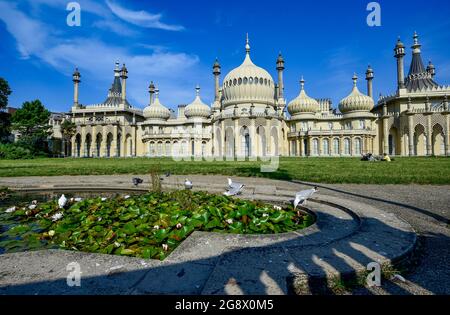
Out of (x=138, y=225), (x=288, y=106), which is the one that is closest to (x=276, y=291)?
(x=138, y=225)

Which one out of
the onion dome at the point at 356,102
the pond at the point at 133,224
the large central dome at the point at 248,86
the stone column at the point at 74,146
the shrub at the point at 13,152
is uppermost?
the large central dome at the point at 248,86

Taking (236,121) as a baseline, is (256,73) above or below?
above

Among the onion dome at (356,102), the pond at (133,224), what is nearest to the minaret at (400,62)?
the onion dome at (356,102)

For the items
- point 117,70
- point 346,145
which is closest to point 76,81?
point 117,70

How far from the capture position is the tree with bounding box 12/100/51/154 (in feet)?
141

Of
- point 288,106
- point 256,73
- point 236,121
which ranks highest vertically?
point 256,73

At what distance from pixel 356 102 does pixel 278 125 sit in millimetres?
14733

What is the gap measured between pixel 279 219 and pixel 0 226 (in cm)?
542

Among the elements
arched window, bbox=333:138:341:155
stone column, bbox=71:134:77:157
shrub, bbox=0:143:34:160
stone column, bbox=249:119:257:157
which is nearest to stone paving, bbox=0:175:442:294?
stone column, bbox=249:119:257:157

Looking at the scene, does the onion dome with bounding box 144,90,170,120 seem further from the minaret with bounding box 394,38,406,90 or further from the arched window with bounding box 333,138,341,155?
the minaret with bounding box 394,38,406,90

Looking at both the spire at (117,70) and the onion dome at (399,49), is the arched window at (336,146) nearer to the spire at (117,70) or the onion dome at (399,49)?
the onion dome at (399,49)

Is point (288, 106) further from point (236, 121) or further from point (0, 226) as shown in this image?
point (0, 226)

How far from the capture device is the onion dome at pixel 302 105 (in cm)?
4588

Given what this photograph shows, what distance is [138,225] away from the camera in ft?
15.0
